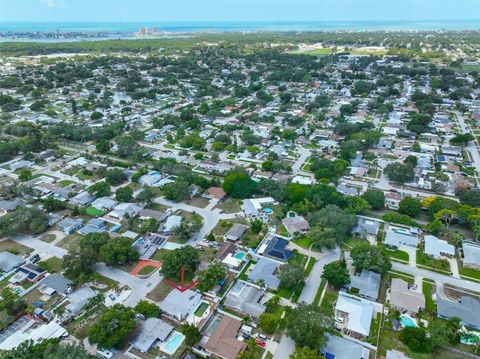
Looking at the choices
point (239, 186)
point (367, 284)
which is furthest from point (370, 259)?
point (239, 186)

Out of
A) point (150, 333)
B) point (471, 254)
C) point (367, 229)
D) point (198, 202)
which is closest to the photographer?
point (150, 333)

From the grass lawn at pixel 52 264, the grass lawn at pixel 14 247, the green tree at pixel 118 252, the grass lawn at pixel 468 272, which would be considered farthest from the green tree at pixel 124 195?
the grass lawn at pixel 468 272

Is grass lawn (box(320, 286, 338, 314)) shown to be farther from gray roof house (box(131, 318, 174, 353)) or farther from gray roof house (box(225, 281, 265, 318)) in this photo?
gray roof house (box(131, 318, 174, 353))

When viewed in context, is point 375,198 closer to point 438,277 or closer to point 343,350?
point 438,277

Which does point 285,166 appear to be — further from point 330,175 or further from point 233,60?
point 233,60

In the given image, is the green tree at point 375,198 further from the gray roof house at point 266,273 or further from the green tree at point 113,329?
the green tree at point 113,329

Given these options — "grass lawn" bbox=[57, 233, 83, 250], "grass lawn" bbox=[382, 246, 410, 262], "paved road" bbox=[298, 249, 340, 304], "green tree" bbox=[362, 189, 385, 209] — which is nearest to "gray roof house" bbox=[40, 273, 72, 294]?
"grass lawn" bbox=[57, 233, 83, 250]

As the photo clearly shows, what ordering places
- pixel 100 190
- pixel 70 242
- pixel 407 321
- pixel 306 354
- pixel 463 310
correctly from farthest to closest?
1. pixel 100 190
2. pixel 70 242
3. pixel 463 310
4. pixel 407 321
5. pixel 306 354

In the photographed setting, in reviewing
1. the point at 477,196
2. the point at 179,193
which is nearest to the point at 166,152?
the point at 179,193
